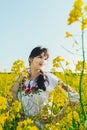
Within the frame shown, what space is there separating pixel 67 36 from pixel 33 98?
7.91 ft

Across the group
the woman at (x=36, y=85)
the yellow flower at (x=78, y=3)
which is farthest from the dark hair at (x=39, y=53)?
the yellow flower at (x=78, y=3)

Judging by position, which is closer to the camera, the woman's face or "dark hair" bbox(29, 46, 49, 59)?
the woman's face

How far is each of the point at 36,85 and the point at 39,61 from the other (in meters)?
0.41

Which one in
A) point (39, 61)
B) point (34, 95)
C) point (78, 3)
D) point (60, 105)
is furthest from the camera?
point (34, 95)

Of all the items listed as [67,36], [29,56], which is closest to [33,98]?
[29,56]

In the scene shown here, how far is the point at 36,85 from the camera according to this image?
4.25 metres

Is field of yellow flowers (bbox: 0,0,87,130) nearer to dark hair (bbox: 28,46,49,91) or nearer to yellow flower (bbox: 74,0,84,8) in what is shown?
yellow flower (bbox: 74,0,84,8)

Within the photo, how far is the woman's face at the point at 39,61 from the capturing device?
3.93 metres

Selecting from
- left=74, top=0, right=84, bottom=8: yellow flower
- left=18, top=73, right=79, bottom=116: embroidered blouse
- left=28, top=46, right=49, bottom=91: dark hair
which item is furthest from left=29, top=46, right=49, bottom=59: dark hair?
left=74, top=0, right=84, bottom=8: yellow flower

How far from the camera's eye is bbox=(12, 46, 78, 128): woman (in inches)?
156

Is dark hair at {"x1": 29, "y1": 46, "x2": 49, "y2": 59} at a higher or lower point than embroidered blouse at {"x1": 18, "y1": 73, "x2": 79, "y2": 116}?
higher

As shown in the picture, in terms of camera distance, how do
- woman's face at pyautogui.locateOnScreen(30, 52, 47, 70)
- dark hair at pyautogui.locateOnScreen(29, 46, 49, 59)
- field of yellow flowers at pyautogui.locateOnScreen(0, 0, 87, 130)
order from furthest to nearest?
dark hair at pyautogui.locateOnScreen(29, 46, 49, 59) → woman's face at pyautogui.locateOnScreen(30, 52, 47, 70) → field of yellow flowers at pyautogui.locateOnScreen(0, 0, 87, 130)

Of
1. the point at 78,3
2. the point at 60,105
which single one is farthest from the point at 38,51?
Answer: the point at 78,3

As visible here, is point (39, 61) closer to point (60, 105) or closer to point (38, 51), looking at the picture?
point (38, 51)
